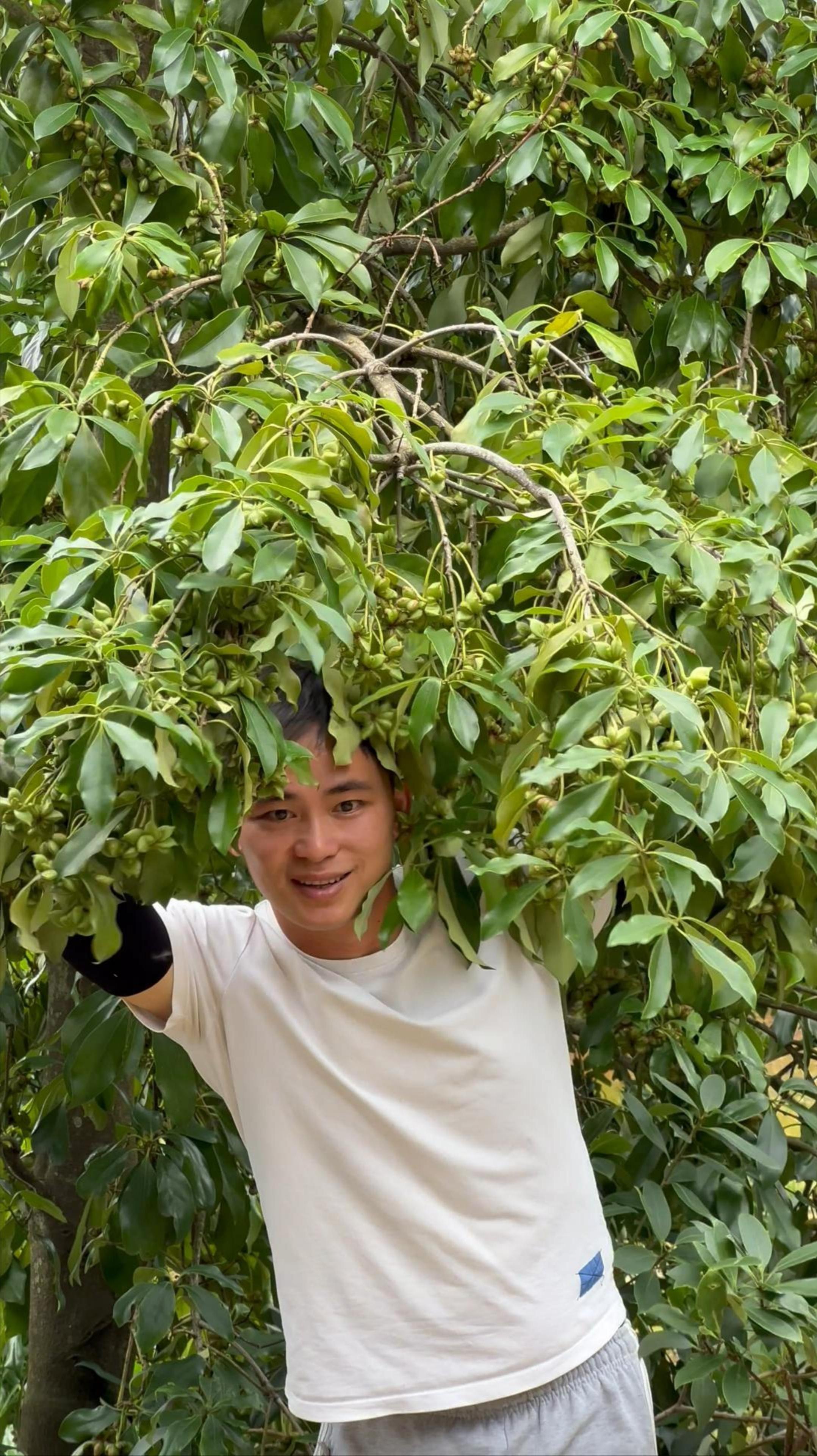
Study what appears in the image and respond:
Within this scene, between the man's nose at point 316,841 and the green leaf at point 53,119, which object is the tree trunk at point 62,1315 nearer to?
the man's nose at point 316,841

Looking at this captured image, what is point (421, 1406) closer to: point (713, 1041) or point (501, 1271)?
point (501, 1271)

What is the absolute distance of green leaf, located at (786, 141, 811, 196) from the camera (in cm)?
175

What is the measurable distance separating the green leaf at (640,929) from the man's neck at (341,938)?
0.50 metres

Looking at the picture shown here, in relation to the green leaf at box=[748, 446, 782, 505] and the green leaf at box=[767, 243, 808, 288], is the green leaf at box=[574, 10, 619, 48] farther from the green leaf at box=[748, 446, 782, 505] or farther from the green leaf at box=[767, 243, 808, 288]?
the green leaf at box=[748, 446, 782, 505]

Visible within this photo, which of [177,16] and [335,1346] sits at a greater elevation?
[177,16]

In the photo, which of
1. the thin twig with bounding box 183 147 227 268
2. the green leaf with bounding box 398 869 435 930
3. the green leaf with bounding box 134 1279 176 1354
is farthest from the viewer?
the green leaf with bounding box 134 1279 176 1354

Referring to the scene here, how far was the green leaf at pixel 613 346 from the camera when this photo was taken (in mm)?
1544

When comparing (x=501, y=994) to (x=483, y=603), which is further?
(x=501, y=994)

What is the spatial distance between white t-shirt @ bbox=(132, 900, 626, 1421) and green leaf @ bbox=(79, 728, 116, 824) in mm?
538

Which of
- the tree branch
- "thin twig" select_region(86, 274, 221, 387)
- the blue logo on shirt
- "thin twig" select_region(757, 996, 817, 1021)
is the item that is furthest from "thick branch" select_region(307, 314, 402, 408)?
the blue logo on shirt

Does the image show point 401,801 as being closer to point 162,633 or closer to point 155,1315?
point 162,633

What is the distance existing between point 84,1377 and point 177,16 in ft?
5.89

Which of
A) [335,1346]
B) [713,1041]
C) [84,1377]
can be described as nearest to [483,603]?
[713,1041]

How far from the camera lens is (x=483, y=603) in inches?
52.1
